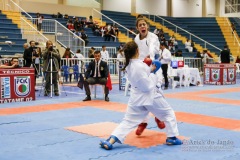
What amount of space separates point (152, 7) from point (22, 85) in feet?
90.1

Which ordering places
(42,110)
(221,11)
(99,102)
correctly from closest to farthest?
(42,110) < (99,102) < (221,11)

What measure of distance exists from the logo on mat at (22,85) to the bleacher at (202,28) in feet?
75.1

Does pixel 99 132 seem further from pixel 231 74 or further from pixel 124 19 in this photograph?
pixel 124 19

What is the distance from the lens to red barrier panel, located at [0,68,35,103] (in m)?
10.3

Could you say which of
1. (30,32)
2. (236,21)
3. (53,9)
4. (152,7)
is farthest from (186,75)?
(236,21)

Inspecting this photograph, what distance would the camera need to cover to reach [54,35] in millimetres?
21641

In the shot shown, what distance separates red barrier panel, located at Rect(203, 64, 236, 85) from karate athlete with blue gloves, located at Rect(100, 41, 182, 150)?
1169cm

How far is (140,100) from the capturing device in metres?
5.21

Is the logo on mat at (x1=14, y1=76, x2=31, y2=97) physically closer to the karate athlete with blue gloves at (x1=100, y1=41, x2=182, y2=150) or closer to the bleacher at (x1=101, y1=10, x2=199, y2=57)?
the karate athlete with blue gloves at (x1=100, y1=41, x2=182, y2=150)

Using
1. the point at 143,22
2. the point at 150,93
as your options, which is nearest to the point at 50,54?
the point at 143,22

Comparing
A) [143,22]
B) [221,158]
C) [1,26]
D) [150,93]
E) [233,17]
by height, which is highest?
[233,17]

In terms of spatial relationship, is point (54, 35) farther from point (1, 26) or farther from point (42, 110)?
point (42, 110)

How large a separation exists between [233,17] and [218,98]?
2728cm

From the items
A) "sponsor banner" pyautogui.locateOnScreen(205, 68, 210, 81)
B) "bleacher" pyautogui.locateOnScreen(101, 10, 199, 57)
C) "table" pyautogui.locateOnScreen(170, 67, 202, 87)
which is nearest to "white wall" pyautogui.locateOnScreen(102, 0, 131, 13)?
"bleacher" pyautogui.locateOnScreen(101, 10, 199, 57)
